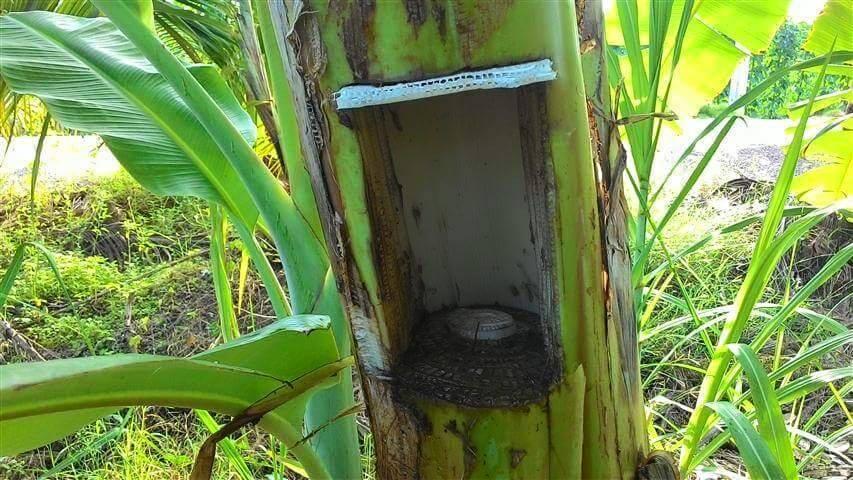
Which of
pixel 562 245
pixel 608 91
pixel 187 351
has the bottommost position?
pixel 187 351

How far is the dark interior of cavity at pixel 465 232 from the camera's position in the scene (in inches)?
17.3

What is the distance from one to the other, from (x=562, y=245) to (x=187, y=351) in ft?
4.96

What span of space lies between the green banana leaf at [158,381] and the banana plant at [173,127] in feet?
0.49

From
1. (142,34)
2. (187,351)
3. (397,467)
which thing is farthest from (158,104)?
(187,351)

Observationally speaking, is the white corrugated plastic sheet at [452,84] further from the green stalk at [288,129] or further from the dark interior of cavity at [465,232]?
the green stalk at [288,129]

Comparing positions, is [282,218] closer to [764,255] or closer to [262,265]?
[262,265]

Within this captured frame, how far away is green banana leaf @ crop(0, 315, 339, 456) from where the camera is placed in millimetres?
348

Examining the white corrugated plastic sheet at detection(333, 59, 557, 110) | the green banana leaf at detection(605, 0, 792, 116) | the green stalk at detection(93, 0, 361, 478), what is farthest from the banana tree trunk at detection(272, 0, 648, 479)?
the green banana leaf at detection(605, 0, 792, 116)

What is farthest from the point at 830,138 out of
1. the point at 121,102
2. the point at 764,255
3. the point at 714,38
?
the point at 121,102

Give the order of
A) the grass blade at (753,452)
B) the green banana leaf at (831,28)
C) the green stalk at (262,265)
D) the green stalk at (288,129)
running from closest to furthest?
the grass blade at (753,452) → the green stalk at (288,129) → the green stalk at (262,265) → the green banana leaf at (831,28)

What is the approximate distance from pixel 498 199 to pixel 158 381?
36cm

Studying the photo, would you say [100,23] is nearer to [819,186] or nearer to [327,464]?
[327,464]

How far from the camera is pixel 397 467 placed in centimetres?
50

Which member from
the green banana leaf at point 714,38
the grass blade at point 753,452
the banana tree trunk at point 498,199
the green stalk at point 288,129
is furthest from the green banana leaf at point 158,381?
the green banana leaf at point 714,38
